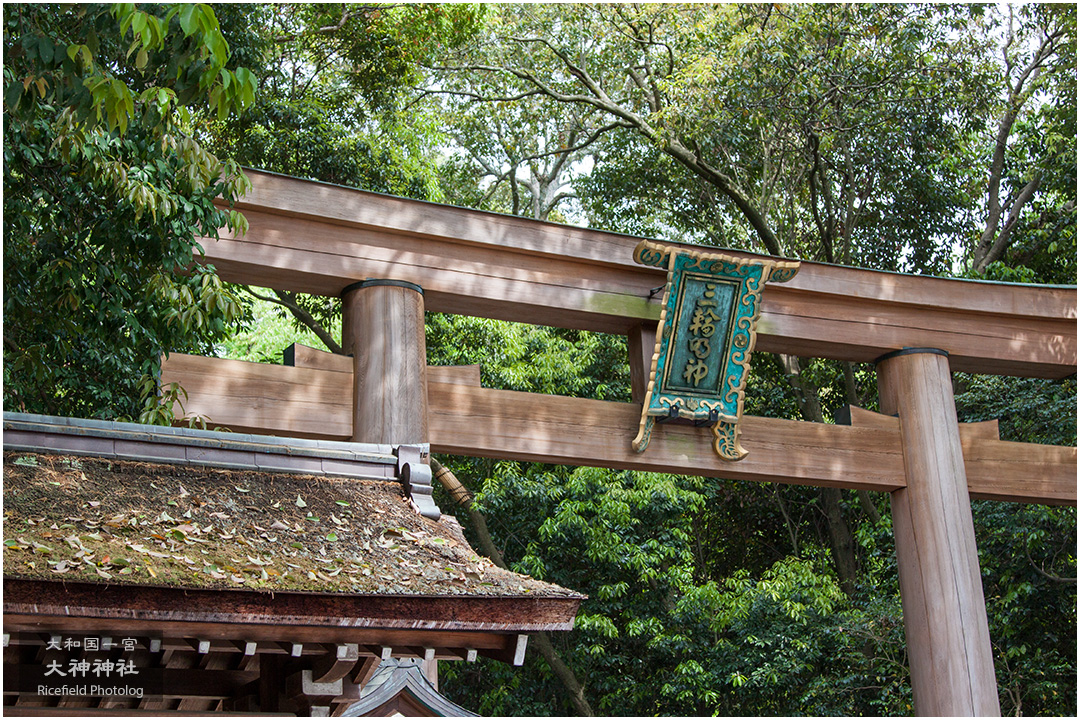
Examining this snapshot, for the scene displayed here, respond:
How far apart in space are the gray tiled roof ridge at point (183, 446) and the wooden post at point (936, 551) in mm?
3154

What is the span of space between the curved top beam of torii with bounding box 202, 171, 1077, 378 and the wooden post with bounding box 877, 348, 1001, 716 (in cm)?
26

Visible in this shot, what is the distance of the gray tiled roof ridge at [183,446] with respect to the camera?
10.8 feet

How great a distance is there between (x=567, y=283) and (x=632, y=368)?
0.62 m

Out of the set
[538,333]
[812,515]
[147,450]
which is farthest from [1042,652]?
[147,450]

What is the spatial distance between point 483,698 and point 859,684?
12.1 ft

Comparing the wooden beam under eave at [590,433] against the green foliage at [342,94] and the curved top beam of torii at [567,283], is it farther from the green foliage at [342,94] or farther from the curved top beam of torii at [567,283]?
the green foliage at [342,94]

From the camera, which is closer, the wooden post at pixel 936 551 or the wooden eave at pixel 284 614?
the wooden eave at pixel 284 614

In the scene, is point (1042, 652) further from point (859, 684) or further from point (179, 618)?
point (179, 618)

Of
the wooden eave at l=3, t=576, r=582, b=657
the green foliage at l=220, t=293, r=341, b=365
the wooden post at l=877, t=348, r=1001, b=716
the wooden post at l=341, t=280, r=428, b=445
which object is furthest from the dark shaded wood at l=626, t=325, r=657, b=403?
the green foliage at l=220, t=293, r=341, b=365

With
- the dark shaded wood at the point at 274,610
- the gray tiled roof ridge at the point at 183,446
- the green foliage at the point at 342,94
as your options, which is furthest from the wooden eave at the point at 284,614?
the green foliage at the point at 342,94

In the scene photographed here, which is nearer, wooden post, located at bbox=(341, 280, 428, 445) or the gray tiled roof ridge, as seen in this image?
the gray tiled roof ridge

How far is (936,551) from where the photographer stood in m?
5.42

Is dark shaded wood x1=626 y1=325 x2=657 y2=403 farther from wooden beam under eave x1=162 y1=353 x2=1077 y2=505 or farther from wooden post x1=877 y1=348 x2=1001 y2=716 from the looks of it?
wooden post x1=877 y1=348 x2=1001 y2=716

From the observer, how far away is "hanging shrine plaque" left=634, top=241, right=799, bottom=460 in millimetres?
5219
